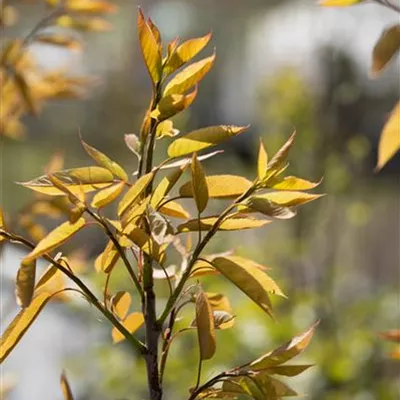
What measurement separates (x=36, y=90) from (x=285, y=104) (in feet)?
6.19

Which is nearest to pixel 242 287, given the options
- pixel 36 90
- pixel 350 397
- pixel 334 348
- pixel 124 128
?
pixel 36 90

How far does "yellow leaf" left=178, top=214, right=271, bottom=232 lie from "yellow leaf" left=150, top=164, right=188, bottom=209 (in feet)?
0.07

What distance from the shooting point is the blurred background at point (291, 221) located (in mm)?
1826

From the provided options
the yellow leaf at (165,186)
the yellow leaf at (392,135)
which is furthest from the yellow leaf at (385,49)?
the yellow leaf at (165,186)

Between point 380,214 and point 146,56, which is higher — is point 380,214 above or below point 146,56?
below

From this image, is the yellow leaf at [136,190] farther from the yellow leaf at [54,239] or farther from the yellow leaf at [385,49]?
the yellow leaf at [385,49]

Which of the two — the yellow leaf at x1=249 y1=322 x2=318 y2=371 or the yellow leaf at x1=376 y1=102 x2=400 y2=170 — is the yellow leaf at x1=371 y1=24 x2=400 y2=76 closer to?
the yellow leaf at x1=376 y1=102 x2=400 y2=170

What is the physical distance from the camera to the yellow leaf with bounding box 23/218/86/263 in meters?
0.52

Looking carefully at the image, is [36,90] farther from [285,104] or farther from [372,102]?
[372,102]

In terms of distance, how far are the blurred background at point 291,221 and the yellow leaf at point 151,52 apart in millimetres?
167

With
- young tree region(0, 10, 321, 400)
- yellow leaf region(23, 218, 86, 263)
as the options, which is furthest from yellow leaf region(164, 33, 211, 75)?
yellow leaf region(23, 218, 86, 263)

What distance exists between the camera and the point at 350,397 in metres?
1.89

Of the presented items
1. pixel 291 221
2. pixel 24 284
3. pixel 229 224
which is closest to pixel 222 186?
pixel 229 224

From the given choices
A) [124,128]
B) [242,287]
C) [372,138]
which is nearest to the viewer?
[242,287]
